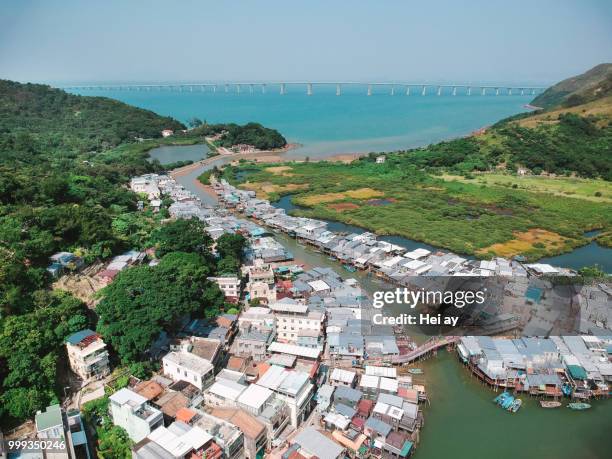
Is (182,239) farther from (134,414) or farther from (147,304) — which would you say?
(134,414)

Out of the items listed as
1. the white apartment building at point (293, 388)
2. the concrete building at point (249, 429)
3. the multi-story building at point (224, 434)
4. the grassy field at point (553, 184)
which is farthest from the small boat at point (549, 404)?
the grassy field at point (553, 184)

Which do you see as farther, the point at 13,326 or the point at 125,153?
the point at 125,153

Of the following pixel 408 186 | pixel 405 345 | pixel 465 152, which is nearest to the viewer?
pixel 405 345

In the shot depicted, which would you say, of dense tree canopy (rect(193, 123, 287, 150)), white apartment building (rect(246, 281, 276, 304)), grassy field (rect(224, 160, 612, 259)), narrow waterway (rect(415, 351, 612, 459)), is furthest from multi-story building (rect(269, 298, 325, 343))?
dense tree canopy (rect(193, 123, 287, 150))

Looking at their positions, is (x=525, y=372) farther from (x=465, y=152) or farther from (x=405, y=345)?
(x=465, y=152)

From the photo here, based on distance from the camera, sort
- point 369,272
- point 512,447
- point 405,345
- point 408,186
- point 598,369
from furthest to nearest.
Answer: point 408,186
point 369,272
point 405,345
point 598,369
point 512,447

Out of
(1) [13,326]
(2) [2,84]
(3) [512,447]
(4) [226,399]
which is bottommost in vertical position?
(3) [512,447]

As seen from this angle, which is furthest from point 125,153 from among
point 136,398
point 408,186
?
point 136,398

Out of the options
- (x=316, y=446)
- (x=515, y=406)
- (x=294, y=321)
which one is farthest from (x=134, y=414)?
(x=515, y=406)

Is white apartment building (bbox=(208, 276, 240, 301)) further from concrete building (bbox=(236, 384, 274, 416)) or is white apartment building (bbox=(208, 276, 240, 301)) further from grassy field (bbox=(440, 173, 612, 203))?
grassy field (bbox=(440, 173, 612, 203))
